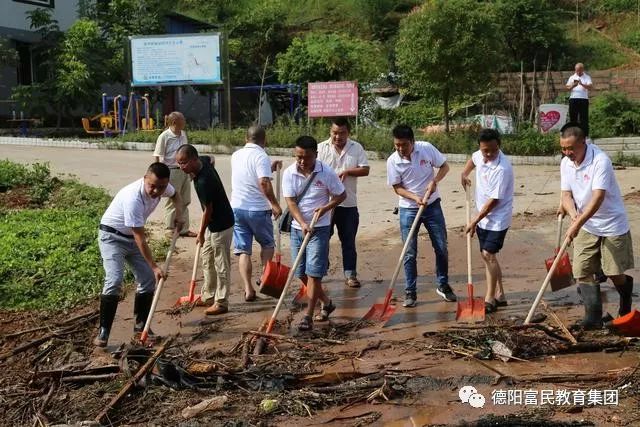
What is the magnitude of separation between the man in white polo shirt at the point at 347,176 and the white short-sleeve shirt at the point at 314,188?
116 cm

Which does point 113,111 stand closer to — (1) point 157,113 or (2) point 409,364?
(1) point 157,113

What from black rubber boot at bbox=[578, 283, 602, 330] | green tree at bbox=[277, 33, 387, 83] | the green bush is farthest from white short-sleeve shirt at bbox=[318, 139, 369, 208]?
green tree at bbox=[277, 33, 387, 83]

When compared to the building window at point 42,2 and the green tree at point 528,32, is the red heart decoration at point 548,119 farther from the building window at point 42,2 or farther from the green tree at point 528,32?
the building window at point 42,2

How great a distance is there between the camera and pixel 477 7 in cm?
1764

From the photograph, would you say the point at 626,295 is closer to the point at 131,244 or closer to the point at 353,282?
the point at 353,282

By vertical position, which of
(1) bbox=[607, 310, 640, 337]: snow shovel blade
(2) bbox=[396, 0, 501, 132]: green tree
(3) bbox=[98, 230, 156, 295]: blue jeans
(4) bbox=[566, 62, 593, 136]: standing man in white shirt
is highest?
(2) bbox=[396, 0, 501, 132]: green tree

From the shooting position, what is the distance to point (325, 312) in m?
6.78

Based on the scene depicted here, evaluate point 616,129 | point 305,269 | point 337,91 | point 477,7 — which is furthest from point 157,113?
point 305,269

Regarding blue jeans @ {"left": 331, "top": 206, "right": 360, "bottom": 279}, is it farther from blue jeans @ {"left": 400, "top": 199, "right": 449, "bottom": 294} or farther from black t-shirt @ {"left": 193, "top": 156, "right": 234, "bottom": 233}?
black t-shirt @ {"left": 193, "top": 156, "right": 234, "bottom": 233}

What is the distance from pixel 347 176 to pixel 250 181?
1.09 m

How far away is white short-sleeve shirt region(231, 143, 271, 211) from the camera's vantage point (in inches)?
289

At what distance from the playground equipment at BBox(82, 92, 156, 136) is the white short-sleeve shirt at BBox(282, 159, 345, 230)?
16.9 metres

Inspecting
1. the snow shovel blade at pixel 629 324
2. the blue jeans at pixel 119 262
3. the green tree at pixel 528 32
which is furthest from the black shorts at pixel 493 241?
the green tree at pixel 528 32

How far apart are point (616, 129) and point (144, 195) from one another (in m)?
15.4
